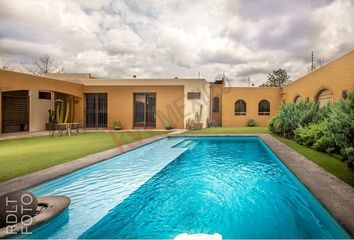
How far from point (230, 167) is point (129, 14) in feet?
31.8

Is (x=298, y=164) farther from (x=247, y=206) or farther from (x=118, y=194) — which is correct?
(x=118, y=194)

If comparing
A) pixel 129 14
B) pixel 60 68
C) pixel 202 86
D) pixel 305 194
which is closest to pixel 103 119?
pixel 202 86

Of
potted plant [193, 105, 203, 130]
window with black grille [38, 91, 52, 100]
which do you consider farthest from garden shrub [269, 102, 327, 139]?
window with black grille [38, 91, 52, 100]

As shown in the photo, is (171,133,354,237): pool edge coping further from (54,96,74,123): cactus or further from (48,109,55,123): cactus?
(48,109,55,123): cactus

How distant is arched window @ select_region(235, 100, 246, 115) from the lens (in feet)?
75.6

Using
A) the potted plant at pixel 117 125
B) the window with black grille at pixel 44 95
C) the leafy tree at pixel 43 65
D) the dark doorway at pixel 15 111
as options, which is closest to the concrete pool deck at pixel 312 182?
the potted plant at pixel 117 125

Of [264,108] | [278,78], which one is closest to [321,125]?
[264,108]

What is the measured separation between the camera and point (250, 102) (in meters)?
22.8

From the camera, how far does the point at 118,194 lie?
5.08 meters

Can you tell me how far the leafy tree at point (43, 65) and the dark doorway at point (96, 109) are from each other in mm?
21190

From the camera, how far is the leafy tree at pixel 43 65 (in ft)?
118

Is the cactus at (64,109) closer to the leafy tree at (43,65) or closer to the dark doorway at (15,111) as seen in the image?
the dark doorway at (15,111)

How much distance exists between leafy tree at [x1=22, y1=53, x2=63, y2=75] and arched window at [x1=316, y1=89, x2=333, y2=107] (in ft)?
120

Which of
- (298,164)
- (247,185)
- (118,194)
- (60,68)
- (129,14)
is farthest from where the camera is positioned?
(60,68)
